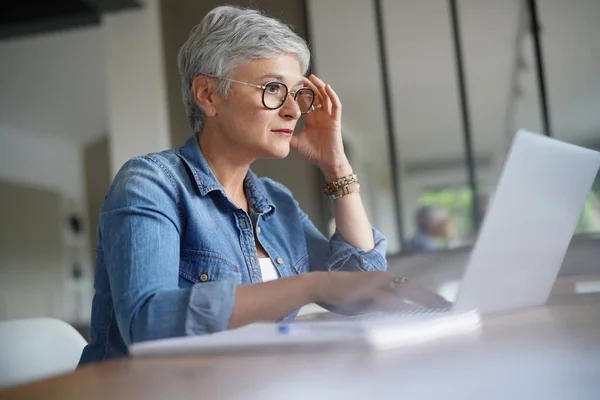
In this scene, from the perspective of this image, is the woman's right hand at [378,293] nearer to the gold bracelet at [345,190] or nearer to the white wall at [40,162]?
the gold bracelet at [345,190]

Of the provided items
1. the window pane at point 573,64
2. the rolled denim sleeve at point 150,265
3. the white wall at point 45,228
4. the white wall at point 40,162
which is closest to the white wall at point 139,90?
the rolled denim sleeve at point 150,265

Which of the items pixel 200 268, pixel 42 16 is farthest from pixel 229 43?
pixel 42 16

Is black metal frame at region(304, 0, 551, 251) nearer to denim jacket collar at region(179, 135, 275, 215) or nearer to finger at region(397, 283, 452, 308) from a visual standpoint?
denim jacket collar at region(179, 135, 275, 215)

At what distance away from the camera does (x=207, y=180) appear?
2.34ft

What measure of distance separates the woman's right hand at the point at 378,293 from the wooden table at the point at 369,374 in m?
0.08

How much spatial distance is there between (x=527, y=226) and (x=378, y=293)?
0.44 feet

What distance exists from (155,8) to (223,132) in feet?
3.16

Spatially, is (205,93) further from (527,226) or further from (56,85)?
(56,85)

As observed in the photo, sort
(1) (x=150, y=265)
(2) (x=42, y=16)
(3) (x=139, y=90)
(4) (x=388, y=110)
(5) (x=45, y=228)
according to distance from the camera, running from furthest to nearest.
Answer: (5) (x=45, y=228) < (2) (x=42, y=16) < (4) (x=388, y=110) < (3) (x=139, y=90) < (1) (x=150, y=265)

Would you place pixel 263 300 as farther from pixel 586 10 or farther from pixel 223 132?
pixel 586 10

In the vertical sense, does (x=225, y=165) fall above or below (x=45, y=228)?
above

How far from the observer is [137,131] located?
1570 millimetres

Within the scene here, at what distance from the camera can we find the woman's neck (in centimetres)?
80

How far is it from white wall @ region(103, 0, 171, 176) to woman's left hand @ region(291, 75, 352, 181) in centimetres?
67
